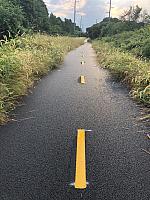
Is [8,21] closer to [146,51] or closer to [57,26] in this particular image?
[146,51]

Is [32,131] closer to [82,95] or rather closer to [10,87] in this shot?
[10,87]

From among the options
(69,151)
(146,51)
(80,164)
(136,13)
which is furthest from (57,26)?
(80,164)

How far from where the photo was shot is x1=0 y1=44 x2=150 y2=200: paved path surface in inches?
153

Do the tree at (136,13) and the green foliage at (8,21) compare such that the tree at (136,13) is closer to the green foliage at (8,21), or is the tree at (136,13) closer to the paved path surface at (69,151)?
the green foliage at (8,21)

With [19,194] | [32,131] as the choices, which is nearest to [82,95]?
[32,131]

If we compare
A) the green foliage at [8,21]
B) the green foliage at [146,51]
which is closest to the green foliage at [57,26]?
the green foliage at [8,21]

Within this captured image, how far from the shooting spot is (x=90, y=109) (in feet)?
26.3

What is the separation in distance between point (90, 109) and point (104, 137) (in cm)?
220

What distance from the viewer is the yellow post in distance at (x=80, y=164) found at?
13.3 feet

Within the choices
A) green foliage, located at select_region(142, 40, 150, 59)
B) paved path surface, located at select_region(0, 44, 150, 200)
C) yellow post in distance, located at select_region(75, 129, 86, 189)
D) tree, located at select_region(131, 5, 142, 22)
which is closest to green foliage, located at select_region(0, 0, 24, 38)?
green foliage, located at select_region(142, 40, 150, 59)

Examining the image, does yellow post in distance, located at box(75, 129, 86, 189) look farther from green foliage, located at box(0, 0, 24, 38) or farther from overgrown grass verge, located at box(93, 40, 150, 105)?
green foliage, located at box(0, 0, 24, 38)

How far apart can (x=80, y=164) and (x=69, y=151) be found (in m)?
0.56

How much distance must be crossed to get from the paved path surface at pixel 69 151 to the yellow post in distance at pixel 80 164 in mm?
68

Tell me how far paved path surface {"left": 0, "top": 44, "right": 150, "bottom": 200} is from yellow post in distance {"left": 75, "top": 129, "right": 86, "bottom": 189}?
68 mm
